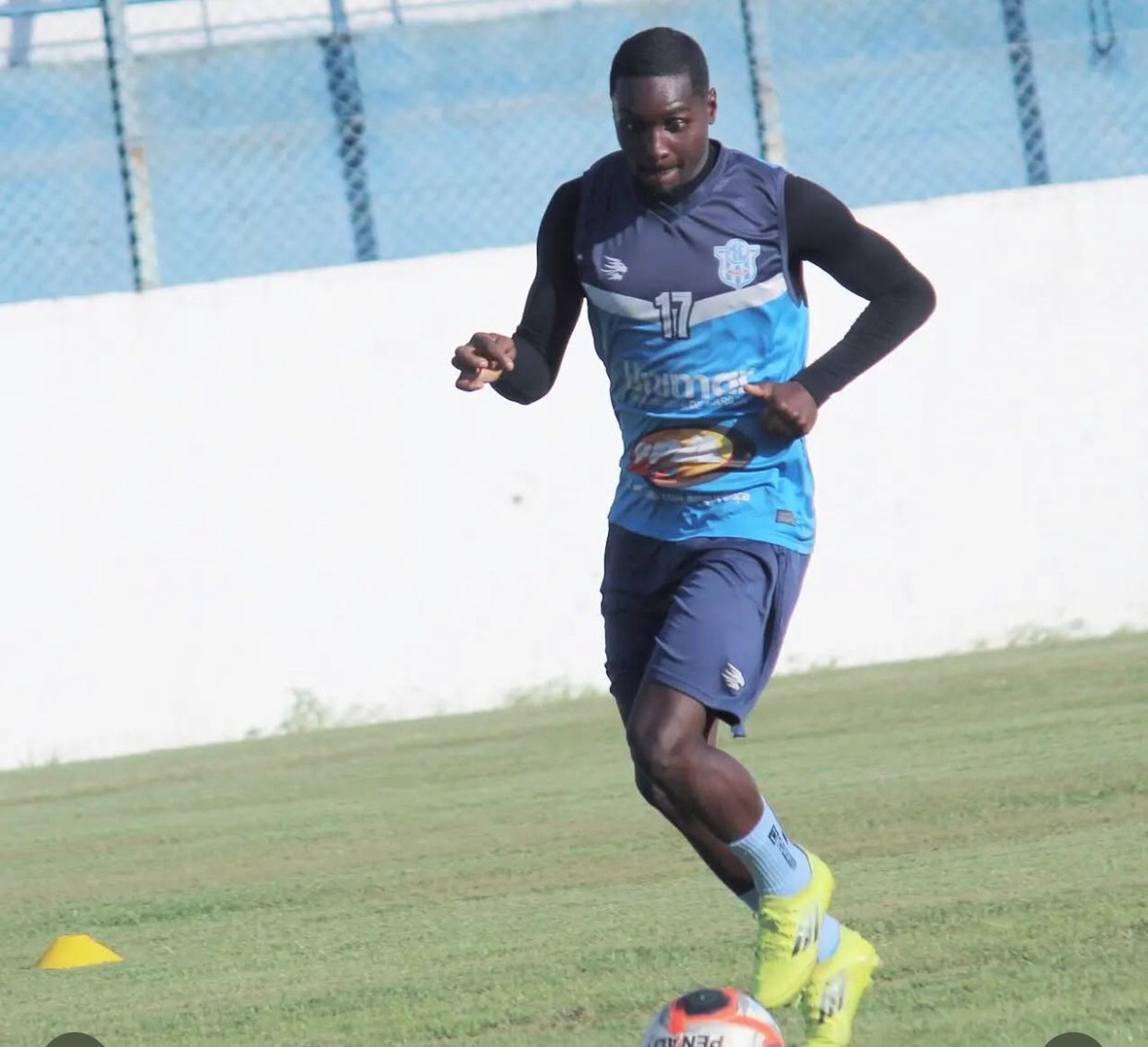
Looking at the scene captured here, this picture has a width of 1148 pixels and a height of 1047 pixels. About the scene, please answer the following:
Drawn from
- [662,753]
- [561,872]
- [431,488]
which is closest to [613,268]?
[662,753]

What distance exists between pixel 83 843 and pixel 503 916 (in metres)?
3.00

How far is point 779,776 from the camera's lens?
8648mm

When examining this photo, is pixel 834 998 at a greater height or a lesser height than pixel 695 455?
lesser

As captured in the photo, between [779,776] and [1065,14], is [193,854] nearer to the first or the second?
[779,776]

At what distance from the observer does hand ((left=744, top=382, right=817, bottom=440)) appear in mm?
4680

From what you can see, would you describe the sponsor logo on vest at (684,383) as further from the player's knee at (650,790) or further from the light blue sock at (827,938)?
the light blue sock at (827,938)

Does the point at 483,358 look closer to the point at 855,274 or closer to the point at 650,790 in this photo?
the point at 855,274

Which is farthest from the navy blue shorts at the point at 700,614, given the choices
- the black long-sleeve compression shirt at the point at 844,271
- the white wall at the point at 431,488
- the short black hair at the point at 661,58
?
the white wall at the point at 431,488

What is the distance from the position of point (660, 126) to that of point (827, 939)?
65.4 inches

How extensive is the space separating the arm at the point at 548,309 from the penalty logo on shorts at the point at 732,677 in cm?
86

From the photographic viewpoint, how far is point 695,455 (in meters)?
4.89

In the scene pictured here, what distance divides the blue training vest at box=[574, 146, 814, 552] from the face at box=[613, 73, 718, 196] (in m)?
0.12

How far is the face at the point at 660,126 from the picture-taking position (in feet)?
15.5

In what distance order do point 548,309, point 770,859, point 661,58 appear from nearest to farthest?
point 770,859
point 661,58
point 548,309
